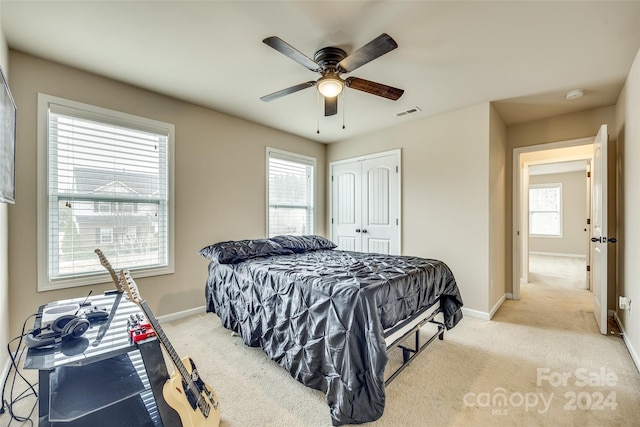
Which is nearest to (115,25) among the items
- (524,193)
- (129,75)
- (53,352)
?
(129,75)

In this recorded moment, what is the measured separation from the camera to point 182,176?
3270 millimetres

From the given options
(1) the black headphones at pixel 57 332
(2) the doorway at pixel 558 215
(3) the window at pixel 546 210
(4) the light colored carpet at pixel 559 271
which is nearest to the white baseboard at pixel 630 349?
(4) the light colored carpet at pixel 559 271

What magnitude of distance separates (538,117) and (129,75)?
5.00 metres

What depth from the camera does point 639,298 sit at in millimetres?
2164

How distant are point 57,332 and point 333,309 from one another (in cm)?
141

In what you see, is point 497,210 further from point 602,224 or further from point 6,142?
point 6,142

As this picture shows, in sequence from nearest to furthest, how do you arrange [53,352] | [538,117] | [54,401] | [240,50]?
[53,352] < [54,401] < [240,50] < [538,117]

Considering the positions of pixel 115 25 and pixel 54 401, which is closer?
pixel 54 401

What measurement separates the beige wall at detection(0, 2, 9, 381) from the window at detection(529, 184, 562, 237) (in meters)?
10.9

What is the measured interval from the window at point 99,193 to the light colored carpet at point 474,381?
3.28 feet

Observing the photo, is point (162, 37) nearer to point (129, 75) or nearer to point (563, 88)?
point (129, 75)

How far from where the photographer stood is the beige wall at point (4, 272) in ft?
6.45

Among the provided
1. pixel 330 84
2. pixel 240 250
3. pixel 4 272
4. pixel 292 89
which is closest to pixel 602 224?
pixel 330 84

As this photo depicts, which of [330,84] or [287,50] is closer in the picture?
[287,50]
